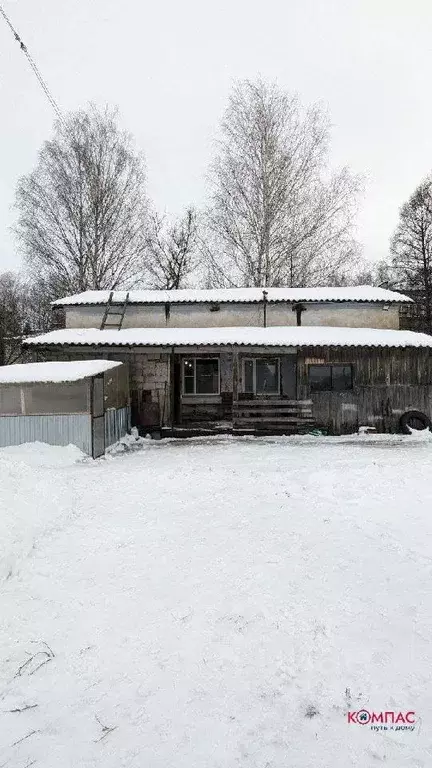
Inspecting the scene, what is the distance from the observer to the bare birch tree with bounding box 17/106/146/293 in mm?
20250

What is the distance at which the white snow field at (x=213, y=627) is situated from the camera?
223 centimetres

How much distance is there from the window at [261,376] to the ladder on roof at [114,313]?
5.46 metres

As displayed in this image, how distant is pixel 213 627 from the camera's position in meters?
3.26

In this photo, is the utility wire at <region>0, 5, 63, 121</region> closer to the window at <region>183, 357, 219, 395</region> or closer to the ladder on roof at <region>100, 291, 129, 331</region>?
the ladder on roof at <region>100, 291, 129, 331</region>

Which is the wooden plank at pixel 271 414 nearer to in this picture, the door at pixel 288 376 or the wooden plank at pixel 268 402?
the wooden plank at pixel 268 402

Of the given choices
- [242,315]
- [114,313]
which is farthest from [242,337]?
[114,313]

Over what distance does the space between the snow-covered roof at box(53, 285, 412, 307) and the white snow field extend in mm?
10980

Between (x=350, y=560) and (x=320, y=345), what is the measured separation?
10.3 m

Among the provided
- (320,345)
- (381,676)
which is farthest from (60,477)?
(320,345)

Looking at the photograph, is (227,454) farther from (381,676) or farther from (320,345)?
(381,676)

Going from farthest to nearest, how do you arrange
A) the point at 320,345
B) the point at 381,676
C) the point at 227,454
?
1. the point at 320,345
2. the point at 227,454
3. the point at 381,676

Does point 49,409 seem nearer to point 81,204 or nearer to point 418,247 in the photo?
point 81,204

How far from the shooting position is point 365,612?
3383 millimetres

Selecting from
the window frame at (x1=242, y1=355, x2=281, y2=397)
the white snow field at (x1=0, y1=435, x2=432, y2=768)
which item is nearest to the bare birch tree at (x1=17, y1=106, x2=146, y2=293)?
the window frame at (x1=242, y1=355, x2=281, y2=397)
